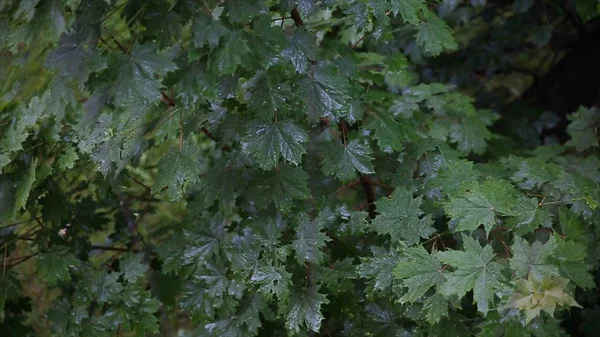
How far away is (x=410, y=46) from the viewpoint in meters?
3.24

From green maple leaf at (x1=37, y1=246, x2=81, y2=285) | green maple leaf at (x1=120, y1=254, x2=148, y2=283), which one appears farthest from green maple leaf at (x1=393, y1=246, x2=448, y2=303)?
green maple leaf at (x1=37, y1=246, x2=81, y2=285)

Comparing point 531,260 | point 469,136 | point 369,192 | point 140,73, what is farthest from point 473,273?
point 469,136

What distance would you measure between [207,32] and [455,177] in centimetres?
97

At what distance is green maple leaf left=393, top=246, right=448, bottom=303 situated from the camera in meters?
1.58

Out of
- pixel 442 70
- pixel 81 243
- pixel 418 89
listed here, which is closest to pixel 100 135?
pixel 81 243

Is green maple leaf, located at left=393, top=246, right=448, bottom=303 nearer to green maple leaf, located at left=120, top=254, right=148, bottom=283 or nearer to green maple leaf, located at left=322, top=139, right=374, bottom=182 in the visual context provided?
green maple leaf, located at left=322, top=139, right=374, bottom=182

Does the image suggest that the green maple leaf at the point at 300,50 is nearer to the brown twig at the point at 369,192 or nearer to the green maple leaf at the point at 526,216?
the brown twig at the point at 369,192

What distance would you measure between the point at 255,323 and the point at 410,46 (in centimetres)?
181

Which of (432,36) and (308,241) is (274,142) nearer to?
(308,241)

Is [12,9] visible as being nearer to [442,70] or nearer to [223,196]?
[223,196]

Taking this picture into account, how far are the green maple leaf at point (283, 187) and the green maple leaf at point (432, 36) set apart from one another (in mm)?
608

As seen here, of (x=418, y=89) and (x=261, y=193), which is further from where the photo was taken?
(x=418, y=89)

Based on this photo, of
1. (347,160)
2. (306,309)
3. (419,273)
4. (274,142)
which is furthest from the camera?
(347,160)

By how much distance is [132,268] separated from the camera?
2.19 metres
